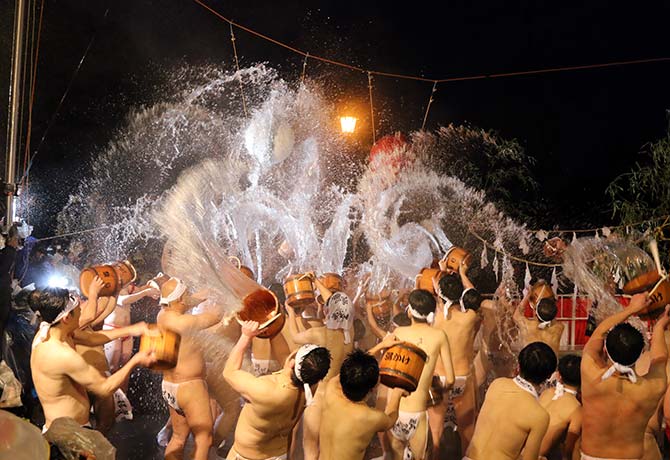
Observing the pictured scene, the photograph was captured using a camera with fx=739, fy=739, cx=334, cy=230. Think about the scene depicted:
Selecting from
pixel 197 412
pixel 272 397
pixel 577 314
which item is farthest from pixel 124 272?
pixel 577 314

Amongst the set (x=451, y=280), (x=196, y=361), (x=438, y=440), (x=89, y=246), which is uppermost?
(x=89, y=246)

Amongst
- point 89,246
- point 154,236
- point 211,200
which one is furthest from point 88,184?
point 211,200

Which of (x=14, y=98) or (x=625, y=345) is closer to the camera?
(x=625, y=345)

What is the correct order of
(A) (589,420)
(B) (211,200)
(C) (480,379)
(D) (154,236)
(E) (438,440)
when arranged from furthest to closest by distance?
(D) (154,236) → (B) (211,200) → (C) (480,379) → (E) (438,440) → (A) (589,420)

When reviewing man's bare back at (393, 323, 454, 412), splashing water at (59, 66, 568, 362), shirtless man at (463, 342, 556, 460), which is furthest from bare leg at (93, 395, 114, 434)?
splashing water at (59, 66, 568, 362)

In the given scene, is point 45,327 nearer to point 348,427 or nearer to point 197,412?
point 197,412

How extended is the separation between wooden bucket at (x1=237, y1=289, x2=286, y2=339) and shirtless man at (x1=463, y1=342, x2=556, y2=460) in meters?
1.52

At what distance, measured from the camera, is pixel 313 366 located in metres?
4.54

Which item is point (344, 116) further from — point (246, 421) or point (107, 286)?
point (246, 421)

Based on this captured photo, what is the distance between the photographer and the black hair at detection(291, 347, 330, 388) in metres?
4.54

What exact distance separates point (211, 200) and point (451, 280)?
5503 mm

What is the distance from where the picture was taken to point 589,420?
5379 mm

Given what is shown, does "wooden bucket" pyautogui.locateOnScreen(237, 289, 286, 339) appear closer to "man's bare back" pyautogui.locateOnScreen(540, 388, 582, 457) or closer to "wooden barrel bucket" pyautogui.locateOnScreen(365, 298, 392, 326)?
"man's bare back" pyautogui.locateOnScreen(540, 388, 582, 457)

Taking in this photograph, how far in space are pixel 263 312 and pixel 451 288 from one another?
3.16 meters
